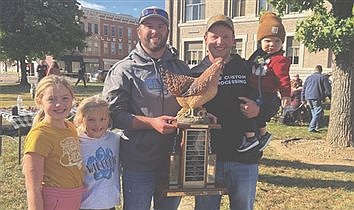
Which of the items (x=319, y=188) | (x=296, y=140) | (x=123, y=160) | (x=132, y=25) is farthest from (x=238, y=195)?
(x=132, y=25)

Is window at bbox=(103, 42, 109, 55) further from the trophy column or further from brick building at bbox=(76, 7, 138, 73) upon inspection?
the trophy column

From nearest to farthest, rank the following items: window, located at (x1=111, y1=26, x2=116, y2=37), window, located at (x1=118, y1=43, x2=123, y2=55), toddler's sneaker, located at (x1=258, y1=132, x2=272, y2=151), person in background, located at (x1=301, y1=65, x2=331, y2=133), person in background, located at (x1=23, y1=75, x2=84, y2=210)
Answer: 1. person in background, located at (x1=23, y1=75, x2=84, y2=210)
2. toddler's sneaker, located at (x1=258, y1=132, x2=272, y2=151)
3. person in background, located at (x1=301, y1=65, x2=331, y2=133)
4. window, located at (x1=111, y1=26, x2=116, y2=37)
5. window, located at (x1=118, y1=43, x2=123, y2=55)

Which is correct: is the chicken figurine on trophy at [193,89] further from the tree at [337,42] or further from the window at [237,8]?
the window at [237,8]

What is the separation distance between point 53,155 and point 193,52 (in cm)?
2804

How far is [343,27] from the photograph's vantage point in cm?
695

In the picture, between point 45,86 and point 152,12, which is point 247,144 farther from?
point 45,86

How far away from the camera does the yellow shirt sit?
7.26ft

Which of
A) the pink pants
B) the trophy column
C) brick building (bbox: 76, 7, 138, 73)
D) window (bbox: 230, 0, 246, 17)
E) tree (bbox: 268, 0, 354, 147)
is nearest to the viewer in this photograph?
the pink pants

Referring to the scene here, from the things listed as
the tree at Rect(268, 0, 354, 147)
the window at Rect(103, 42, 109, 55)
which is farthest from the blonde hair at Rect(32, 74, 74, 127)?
the window at Rect(103, 42, 109, 55)

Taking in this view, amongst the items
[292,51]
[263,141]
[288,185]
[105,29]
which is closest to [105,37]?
[105,29]


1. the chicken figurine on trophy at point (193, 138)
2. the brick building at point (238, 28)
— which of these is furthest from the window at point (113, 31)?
the chicken figurine on trophy at point (193, 138)

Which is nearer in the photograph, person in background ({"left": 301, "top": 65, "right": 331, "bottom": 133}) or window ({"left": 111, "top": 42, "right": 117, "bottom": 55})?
person in background ({"left": 301, "top": 65, "right": 331, "bottom": 133})

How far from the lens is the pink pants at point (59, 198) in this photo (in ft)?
7.51

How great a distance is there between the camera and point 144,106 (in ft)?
8.00
